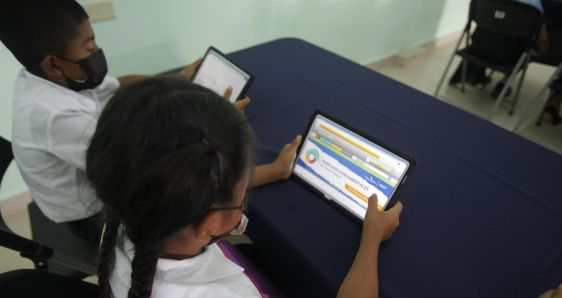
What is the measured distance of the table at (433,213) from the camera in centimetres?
69

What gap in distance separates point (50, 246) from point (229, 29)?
55.4 inches

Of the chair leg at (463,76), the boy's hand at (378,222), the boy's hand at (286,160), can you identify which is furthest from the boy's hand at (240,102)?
the chair leg at (463,76)

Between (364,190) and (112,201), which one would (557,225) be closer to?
(364,190)

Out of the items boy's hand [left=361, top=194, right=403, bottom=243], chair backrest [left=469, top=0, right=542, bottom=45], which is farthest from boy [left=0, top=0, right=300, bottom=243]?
chair backrest [left=469, top=0, right=542, bottom=45]

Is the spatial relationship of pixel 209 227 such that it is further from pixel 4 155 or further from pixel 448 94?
pixel 448 94

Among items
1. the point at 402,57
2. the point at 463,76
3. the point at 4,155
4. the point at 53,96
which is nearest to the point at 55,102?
the point at 53,96

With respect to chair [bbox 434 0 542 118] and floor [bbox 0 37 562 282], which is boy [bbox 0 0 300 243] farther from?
chair [bbox 434 0 542 118]

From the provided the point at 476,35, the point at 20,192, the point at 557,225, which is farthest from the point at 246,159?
the point at 476,35

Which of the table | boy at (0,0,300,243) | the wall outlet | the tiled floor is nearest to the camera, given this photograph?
the table

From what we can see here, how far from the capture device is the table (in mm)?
688

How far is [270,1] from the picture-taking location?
6.46ft

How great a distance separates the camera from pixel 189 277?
54 cm

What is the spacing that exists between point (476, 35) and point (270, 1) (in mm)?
1317

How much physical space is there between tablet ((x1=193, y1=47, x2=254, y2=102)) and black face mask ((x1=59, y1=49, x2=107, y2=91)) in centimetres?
29
